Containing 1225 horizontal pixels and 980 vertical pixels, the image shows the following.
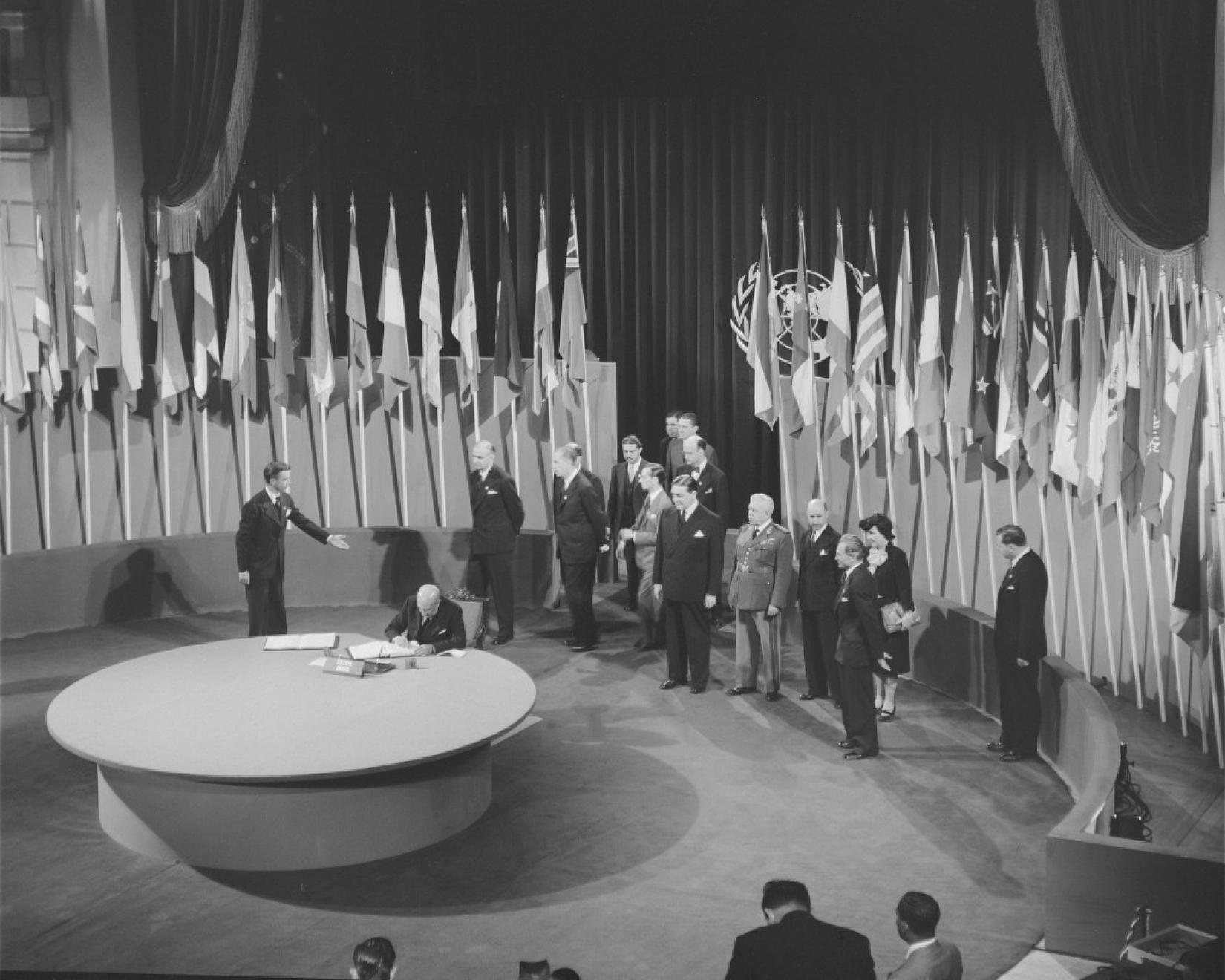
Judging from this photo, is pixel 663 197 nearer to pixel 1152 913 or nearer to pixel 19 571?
pixel 19 571

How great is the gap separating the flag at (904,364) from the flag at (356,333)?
15.4 feet

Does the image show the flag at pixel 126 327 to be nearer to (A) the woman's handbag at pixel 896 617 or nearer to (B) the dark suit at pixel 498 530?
(B) the dark suit at pixel 498 530

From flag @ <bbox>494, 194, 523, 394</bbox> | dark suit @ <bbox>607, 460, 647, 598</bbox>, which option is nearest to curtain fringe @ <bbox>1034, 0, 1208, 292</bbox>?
dark suit @ <bbox>607, 460, 647, 598</bbox>

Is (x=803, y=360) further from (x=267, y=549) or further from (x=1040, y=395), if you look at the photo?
(x=267, y=549)

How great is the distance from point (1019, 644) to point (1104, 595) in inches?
59.5

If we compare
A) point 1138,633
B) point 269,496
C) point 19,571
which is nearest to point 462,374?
point 269,496

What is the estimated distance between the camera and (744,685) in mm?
9609

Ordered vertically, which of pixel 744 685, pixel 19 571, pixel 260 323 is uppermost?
pixel 260 323

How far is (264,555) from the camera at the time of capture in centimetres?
995

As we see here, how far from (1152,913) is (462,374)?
27.6ft

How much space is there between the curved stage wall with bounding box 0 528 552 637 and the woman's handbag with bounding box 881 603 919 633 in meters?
4.09

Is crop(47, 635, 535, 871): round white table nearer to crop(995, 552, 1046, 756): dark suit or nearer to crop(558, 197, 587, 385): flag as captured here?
crop(995, 552, 1046, 756): dark suit

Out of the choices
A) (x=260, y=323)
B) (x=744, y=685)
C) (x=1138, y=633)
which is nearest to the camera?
(x=1138, y=633)

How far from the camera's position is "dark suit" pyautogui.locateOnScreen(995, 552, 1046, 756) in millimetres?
7922
